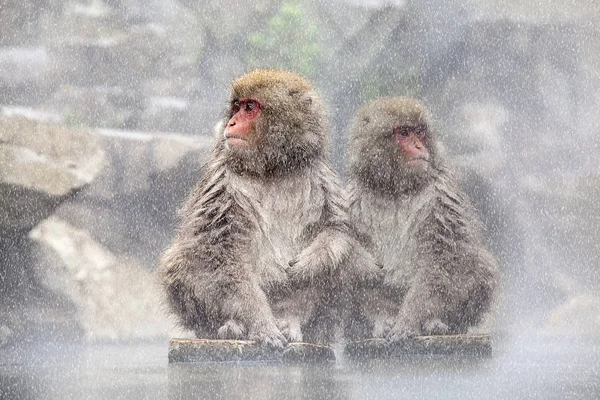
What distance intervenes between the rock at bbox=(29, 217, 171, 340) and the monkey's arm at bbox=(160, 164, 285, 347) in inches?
105

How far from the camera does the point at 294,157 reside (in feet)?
Answer: 13.4

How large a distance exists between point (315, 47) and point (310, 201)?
1686 mm

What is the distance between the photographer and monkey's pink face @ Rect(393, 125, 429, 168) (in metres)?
4.26

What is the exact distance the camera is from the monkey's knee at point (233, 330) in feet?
12.7

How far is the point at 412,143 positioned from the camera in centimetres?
428

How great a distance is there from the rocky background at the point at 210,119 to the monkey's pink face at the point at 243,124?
4.05 ft

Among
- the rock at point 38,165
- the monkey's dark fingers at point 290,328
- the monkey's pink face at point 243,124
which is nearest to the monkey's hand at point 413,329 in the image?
the monkey's dark fingers at point 290,328

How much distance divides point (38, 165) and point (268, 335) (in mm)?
3280

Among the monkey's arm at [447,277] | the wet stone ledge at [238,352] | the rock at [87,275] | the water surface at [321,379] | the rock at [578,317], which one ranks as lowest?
the water surface at [321,379]

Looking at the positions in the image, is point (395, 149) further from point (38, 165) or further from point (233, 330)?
point (38, 165)

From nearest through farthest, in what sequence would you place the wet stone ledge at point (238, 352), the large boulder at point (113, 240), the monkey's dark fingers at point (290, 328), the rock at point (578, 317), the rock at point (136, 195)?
the wet stone ledge at point (238, 352) → the monkey's dark fingers at point (290, 328) → the rock at point (578, 317) → the rock at point (136, 195) → the large boulder at point (113, 240)

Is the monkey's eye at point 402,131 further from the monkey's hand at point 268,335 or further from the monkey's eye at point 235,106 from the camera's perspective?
the monkey's hand at point 268,335

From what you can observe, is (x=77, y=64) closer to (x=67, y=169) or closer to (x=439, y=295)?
(x=67, y=169)

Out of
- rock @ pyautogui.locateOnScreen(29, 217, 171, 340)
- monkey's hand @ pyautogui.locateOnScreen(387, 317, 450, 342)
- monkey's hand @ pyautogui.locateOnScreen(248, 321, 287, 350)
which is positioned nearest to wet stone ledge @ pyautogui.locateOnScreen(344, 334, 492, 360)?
monkey's hand @ pyautogui.locateOnScreen(387, 317, 450, 342)
